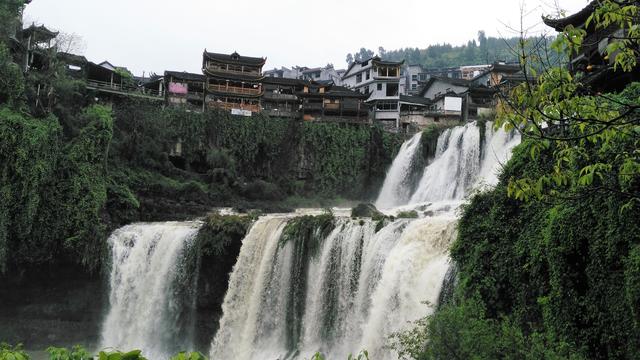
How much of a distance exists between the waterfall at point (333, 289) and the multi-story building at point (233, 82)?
24818 mm

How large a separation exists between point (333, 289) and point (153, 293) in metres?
9.82

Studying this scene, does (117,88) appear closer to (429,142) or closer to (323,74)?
(429,142)

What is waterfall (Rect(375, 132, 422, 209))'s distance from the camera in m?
34.5

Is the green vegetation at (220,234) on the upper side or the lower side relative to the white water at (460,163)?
lower

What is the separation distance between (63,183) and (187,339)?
33.7ft

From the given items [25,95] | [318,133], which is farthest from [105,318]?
[318,133]

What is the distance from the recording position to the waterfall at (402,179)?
34.5m

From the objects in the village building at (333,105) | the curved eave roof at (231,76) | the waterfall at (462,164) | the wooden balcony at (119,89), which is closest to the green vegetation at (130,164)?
the wooden balcony at (119,89)

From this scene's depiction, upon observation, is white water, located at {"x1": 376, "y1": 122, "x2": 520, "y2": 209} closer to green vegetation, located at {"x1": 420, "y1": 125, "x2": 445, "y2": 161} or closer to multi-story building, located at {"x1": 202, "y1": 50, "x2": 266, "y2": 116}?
green vegetation, located at {"x1": 420, "y1": 125, "x2": 445, "y2": 161}

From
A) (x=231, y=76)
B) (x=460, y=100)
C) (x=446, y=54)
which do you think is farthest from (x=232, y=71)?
(x=446, y=54)

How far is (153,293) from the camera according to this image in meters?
23.3

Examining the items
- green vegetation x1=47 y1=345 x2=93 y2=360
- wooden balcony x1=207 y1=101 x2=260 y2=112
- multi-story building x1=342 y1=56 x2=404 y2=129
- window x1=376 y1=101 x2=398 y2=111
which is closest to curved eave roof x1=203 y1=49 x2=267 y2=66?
wooden balcony x1=207 y1=101 x2=260 y2=112

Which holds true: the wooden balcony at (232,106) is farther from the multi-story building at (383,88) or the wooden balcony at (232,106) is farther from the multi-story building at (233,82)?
the multi-story building at (383,88)

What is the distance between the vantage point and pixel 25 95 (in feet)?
89.5
